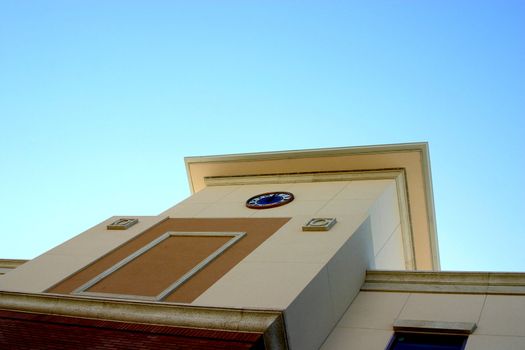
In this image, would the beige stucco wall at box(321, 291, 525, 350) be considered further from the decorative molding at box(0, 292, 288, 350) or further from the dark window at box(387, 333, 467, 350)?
the decorative molding at box(0, 292, 288, 350)

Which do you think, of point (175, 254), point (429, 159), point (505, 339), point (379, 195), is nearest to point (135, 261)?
point (175, 254)

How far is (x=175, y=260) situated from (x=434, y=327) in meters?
5.48

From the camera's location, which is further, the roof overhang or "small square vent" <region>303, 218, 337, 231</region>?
the roof overhang

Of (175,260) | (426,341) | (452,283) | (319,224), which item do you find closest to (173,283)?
(175,260)

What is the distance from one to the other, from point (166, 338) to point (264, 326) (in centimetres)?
153

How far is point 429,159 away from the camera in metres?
17.2

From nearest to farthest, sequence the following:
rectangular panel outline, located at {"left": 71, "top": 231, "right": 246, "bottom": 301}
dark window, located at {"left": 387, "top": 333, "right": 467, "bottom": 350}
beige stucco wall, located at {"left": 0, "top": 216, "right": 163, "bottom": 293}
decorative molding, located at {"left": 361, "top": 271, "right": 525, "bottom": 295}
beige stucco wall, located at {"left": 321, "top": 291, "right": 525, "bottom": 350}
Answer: beige stucco wall, located at {"left": 321, "top": 291, "right": 525, "bottom": 350} < dark window, located at {"left": 387, "top": 333, "right": 467, "bottom": 350} < decorative molding, located at {"left": 361, "top": 271, "right": 525, "bottom": 295} < rectangular panel outline, located at {"left": 71, "top": 231, "right": 246, "bottom": 301} < beige stucco wall, located at {"left": 0, "top": 216, "right": 163, "bottom": 293}

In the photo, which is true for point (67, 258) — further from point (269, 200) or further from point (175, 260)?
point (269, 200)

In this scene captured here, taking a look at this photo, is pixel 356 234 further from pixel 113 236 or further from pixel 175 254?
pixel 113 236

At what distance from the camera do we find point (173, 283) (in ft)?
37.9

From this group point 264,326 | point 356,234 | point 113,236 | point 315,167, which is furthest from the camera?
point 315,167

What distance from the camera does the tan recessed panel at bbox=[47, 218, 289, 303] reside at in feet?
38.2

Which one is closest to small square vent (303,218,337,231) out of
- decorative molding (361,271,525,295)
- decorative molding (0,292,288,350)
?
decorative molding (361,271,525,295)

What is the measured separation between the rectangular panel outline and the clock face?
7.40ft
